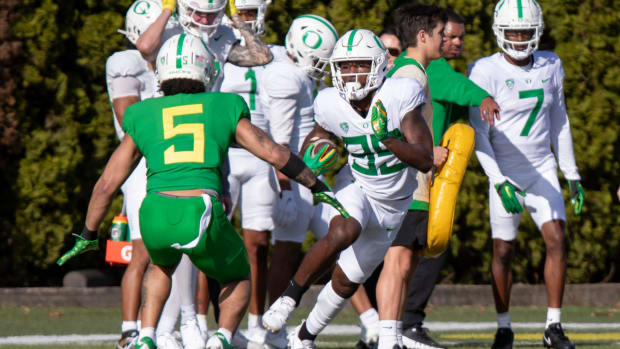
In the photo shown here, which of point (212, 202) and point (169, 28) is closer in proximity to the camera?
point (212, 202)

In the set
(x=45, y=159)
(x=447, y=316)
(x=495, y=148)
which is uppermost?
(x=495, y=148)

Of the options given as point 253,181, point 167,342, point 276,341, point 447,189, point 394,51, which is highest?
point 394,51

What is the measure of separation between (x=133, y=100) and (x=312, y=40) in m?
1.29

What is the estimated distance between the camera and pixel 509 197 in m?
7.97

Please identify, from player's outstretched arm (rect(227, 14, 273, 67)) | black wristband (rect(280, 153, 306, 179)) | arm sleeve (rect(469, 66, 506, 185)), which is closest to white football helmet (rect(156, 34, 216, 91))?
black wristband (rect(280, 153, 306, 179))

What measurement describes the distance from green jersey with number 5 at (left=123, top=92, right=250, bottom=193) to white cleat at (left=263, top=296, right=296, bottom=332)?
2.67 feet

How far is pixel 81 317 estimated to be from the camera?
33.6 feet

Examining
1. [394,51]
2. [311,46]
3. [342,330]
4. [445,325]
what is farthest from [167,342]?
[445,325]

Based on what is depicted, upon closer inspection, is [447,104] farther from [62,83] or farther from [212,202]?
[62,83]

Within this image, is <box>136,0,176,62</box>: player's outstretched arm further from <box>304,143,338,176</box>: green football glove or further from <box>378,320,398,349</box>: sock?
<box>378,320,398,349</box>: sock

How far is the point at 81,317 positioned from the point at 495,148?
363cm

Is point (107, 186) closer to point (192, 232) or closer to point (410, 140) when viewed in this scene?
point (192, 232)

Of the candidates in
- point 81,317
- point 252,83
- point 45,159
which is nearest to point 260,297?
point 252,83

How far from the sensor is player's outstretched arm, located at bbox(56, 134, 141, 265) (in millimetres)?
6328
